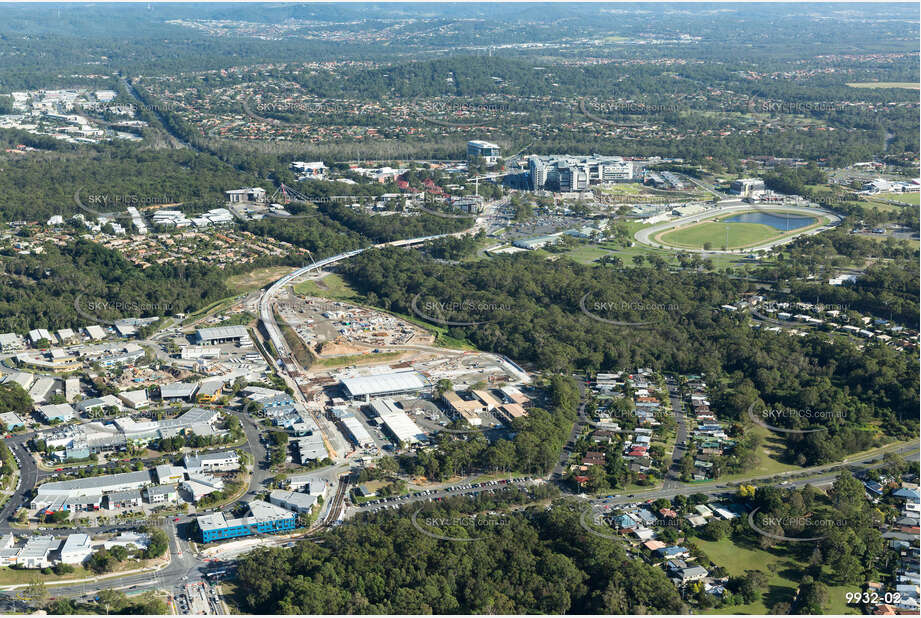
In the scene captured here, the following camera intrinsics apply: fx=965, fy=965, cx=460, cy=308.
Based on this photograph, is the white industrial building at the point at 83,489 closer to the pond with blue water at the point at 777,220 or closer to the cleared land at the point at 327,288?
the cleared land at the point at 327,288

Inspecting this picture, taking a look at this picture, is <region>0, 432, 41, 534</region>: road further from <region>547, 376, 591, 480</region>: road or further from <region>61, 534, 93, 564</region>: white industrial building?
<region>547, 376, 591, 480</region>: road

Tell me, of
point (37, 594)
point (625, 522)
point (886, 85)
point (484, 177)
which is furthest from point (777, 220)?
point (886, 85)

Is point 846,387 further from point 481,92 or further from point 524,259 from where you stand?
point 481,92

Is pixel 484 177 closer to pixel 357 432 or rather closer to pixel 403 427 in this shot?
pixel 403 427

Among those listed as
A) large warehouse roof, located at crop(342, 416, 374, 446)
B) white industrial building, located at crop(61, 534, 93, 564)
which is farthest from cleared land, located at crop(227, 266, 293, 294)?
white industrial building, located at crop(61, 534, 93, 564)

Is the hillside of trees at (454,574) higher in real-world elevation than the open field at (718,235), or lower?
higher

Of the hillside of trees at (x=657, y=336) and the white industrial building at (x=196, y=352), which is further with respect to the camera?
the white industrial building at (x=196, y=352)

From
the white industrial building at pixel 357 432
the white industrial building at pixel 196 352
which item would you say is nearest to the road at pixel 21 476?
the white industrial building at pixel 196 352
